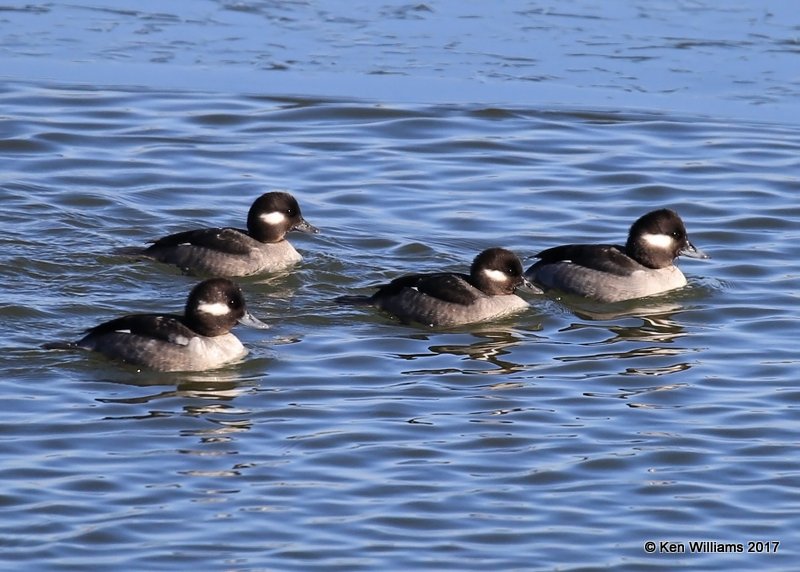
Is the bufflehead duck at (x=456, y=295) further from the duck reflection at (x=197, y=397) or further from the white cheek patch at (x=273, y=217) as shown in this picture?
the duck reflection at (x=197, y=397)

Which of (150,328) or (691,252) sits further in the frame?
(691,252)

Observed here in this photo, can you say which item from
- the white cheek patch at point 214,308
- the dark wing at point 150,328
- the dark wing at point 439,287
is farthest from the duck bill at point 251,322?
the dark wing at point 439,287

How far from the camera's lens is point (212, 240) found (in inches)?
562

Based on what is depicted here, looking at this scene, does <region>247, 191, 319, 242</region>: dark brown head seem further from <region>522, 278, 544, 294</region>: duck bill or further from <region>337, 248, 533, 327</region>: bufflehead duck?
<region>522, 278, 544, 294</region>: duck bill

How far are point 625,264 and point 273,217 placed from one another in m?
3.01

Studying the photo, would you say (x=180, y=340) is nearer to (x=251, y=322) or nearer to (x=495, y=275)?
(x=251, y=322)

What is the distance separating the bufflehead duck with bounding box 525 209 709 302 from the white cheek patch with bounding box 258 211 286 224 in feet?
7.11

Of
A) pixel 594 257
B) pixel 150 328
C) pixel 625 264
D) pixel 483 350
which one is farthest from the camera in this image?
pixel 625 264

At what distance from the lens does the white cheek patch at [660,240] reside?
14.4 metres

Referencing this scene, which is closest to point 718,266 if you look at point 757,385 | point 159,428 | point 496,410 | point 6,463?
point 757,385

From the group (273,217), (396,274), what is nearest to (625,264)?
(396,274)

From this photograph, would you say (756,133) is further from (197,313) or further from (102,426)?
(102,426)

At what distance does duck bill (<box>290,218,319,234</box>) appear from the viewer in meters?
14.9

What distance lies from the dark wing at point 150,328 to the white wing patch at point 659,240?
14.2 feet
